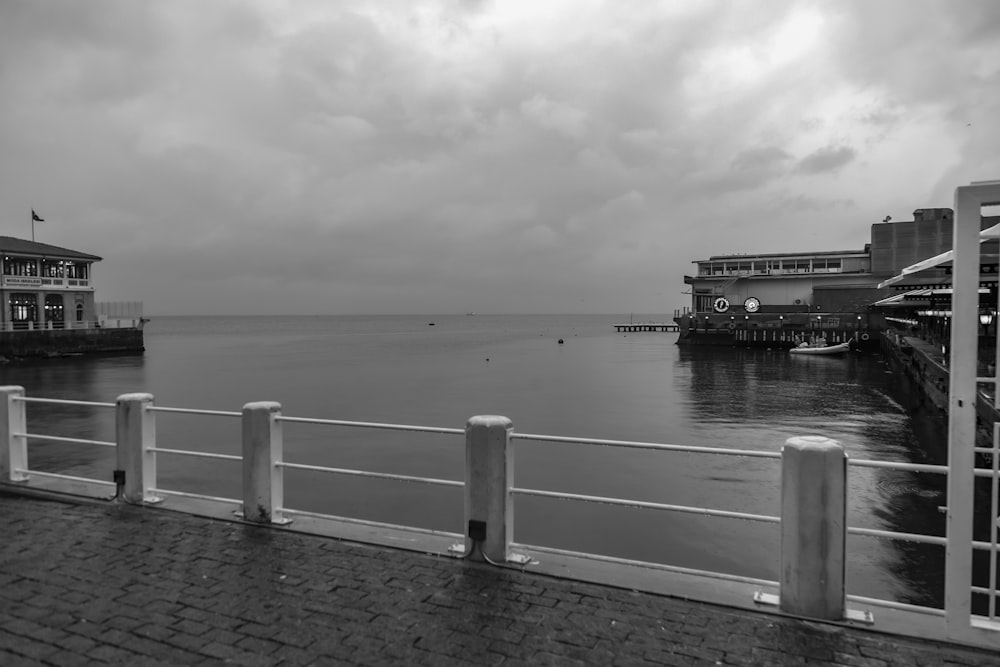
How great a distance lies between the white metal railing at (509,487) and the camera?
4.66m

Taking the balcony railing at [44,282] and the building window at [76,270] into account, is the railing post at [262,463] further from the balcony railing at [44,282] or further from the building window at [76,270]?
the building window at [76,270]

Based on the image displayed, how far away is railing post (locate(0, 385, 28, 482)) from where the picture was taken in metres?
8.28

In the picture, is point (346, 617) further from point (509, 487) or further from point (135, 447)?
point (135, 447)

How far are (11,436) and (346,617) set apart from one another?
20.7 ft

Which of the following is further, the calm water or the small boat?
the small boat

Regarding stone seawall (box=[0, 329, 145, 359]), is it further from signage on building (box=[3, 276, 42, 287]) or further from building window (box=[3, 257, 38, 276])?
building window (box=[3, 257, 38, 276])

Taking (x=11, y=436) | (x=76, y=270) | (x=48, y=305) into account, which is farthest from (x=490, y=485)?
(x=76, y=270)

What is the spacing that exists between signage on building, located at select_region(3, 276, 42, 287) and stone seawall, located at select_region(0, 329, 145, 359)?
5364mm

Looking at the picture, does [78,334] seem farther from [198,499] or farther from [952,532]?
[952,532]

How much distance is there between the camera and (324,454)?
22906mm

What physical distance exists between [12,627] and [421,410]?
105 ft

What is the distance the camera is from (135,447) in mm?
7508

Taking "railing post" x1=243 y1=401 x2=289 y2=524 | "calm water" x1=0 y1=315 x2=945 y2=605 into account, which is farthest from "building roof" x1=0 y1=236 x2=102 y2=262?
"railing post" x1=243 y1=401 x2=289 y2=524

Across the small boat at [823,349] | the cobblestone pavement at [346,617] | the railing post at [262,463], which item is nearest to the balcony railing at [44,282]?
the cobblestone pavement at [346,617]
